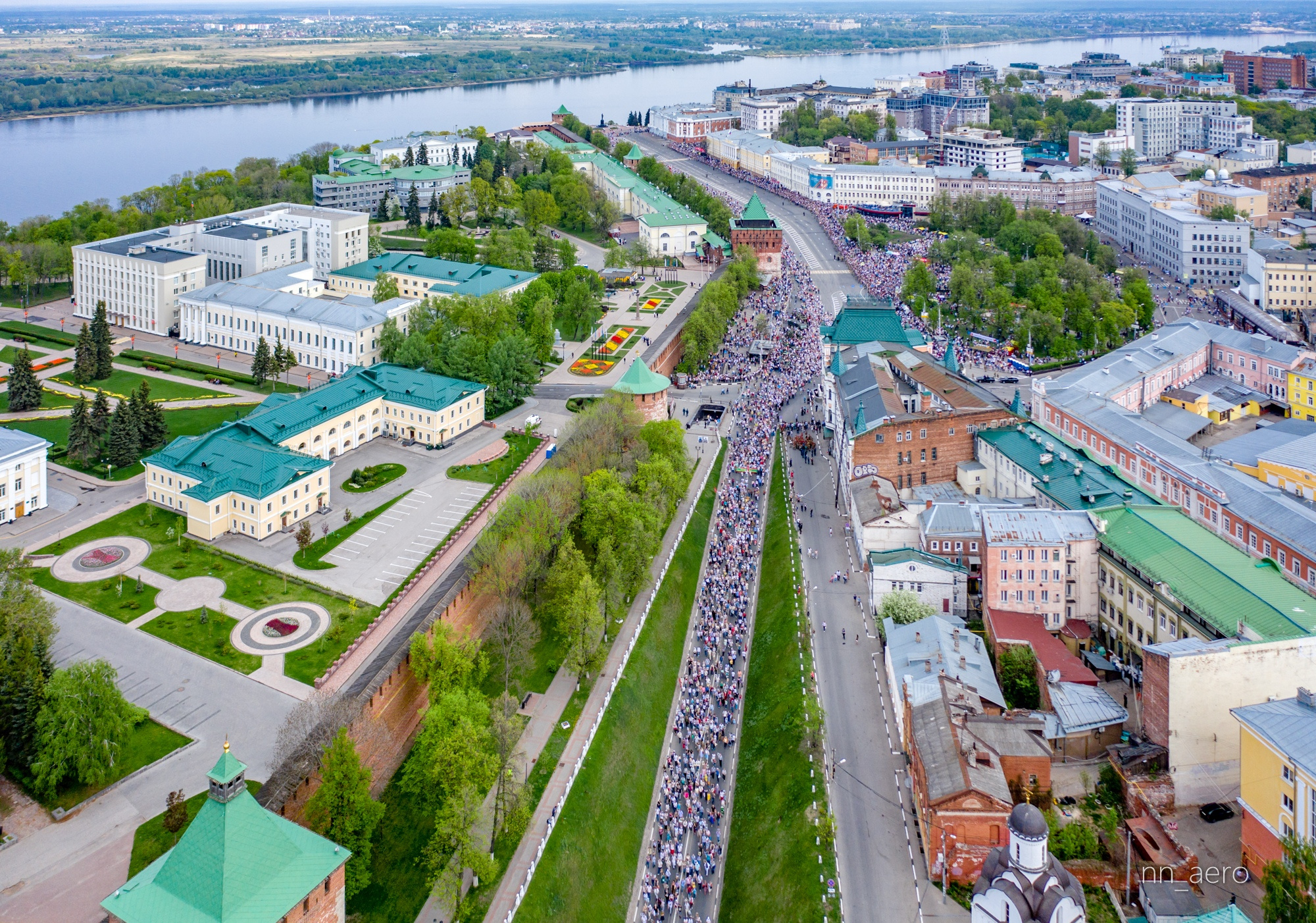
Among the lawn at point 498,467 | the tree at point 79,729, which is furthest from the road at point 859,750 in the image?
the tree at point 79,729

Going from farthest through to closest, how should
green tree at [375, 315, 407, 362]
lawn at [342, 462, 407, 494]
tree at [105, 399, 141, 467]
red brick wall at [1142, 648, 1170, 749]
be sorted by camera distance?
green tree at [375, 315, 407, 362] → tree at [105, 399, 141, 467] → lawn at [342, 462, 407, 494] → red brick wall at [1142, 648, 1170, 749]

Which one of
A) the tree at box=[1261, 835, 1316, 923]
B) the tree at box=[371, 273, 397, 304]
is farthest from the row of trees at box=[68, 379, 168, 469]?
the tree at box=[1261, 835, 1316, 923]

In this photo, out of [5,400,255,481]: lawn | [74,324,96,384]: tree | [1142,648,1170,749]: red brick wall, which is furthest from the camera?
[74,324,96,384]: tree

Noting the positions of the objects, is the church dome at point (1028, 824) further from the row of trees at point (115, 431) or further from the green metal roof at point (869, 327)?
the row of trees at point (115, 431)

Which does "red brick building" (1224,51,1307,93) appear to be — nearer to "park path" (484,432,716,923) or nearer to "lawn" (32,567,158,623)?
"park path" (484,432,716,923)

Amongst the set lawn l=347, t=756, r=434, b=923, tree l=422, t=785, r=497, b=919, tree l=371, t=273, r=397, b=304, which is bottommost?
lawn l=347, t=756, r=434, b=923

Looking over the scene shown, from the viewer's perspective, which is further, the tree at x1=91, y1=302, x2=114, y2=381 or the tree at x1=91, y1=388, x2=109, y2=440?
the tree at x1=91, y1=302, x2=114, y2=381

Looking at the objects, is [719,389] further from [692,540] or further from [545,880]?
[545,880]

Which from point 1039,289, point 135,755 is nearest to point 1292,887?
point 135,755
